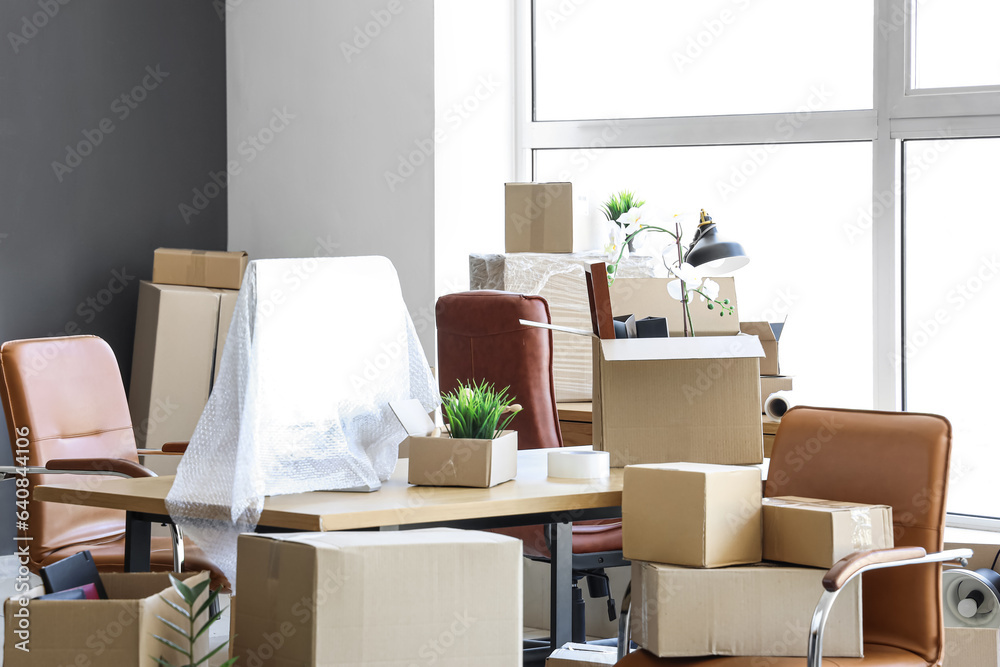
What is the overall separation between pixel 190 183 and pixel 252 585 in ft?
11.3

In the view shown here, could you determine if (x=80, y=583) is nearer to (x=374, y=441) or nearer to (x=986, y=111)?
(x=374, y=441)

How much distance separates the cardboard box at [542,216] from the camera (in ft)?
13.1

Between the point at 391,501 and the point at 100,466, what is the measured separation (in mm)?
1044

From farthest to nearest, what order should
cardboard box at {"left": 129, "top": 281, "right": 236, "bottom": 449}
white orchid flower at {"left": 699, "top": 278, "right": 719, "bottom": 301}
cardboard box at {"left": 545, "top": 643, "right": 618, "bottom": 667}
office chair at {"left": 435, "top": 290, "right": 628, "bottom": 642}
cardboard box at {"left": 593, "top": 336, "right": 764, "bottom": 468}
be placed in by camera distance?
cardboard box at {"left": 129, "top": 281, "right": 236, "bottom": 449}, office chair at {"left": 435, "top": 290, "right": 628, "bottom": 642}, white orchid flower at {"left": 699, "top": 278, "right": 719, "bottom": 301}, cardboard box at {"left": 593, "top": 336, "right": 764, "bottom": 468}, cardboard box at {"left": 545, "top": 643, "right": 618, "bottom": 667}

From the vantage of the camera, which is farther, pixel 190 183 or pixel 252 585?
pixel 190 183

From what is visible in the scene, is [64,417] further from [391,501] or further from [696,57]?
[696,57]

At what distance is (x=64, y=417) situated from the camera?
9.92 feet

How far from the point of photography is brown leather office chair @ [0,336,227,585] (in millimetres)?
2820

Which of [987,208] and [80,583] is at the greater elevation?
[987,208]

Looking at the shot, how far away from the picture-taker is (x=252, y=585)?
169 cm

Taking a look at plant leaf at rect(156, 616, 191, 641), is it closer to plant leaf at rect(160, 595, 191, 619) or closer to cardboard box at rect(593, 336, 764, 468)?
→ plant leaf at rect(160, 595, 191, 619)

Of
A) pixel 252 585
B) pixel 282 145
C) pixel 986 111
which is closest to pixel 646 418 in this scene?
pixel 252 585

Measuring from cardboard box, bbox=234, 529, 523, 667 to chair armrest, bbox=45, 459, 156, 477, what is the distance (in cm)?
117

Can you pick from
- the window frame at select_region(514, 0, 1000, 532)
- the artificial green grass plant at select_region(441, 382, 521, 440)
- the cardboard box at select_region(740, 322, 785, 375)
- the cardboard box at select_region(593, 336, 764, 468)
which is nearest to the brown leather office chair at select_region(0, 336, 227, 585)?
the artificial green grass plant at select_region(441, 382, 521, 440)
